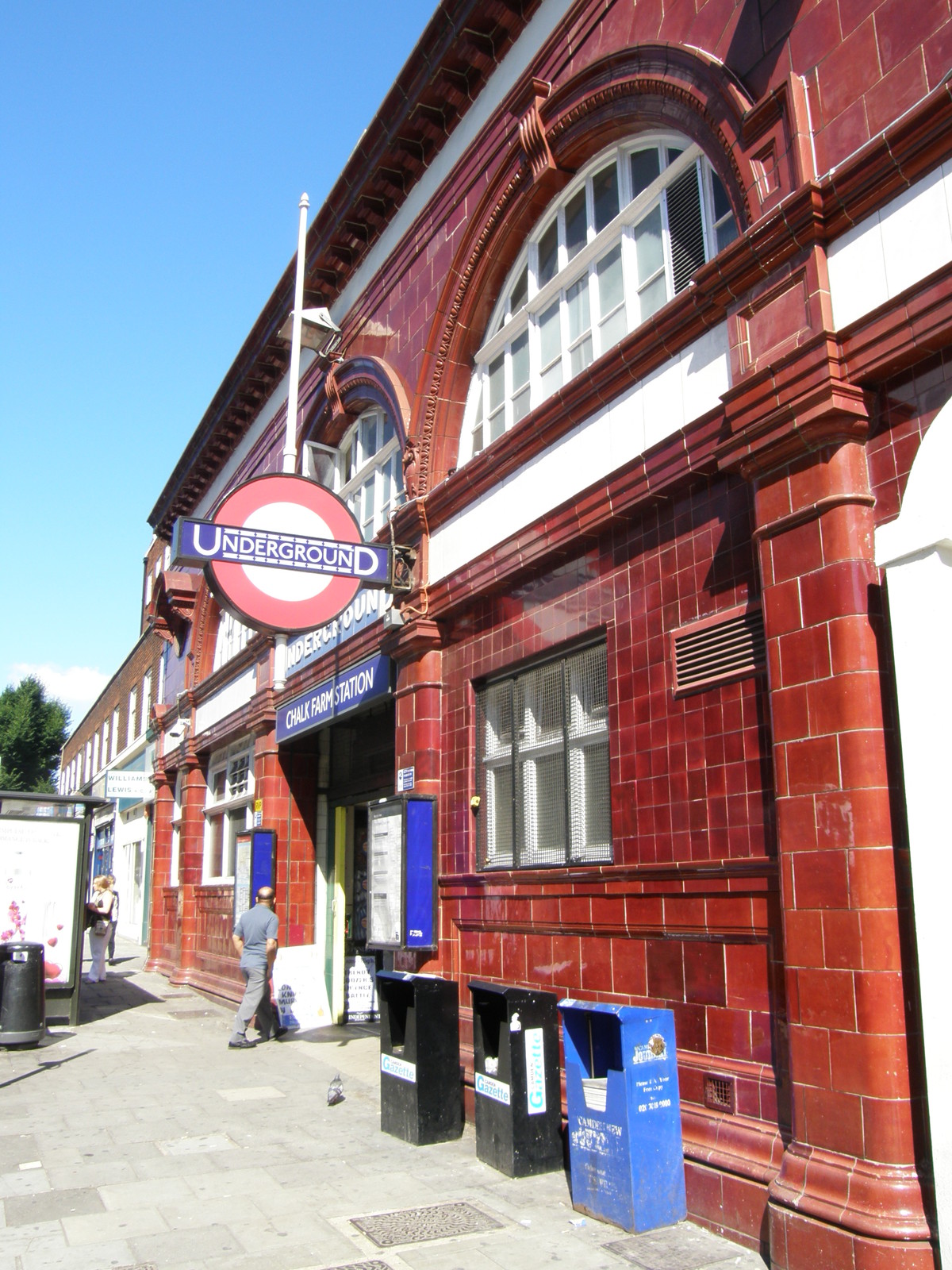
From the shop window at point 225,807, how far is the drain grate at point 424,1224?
33.7 ft

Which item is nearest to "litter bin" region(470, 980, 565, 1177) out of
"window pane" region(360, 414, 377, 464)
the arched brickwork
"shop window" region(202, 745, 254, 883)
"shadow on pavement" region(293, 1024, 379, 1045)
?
the arched brickwork

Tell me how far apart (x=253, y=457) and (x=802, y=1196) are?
46.6ft

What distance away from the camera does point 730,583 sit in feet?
20.6

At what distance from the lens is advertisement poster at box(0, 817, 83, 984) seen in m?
13.0

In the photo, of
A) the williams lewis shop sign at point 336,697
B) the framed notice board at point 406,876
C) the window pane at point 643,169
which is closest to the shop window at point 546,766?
the framed notice board at point 406,876

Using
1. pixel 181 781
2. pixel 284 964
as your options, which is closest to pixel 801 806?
pixel 284 964

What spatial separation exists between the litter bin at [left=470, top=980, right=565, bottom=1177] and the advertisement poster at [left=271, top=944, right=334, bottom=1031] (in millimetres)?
6777

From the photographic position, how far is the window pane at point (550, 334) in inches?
350

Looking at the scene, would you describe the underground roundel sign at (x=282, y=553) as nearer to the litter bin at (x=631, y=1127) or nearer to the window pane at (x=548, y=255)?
the window pane at (x=548, y=255)

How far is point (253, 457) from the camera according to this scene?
16969mm

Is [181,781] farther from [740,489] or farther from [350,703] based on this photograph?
[740,489]

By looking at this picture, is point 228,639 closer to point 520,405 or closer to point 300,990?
point 300,990

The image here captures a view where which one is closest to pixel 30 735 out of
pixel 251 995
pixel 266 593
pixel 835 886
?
pixel 251 995

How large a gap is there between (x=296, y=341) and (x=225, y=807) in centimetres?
818
